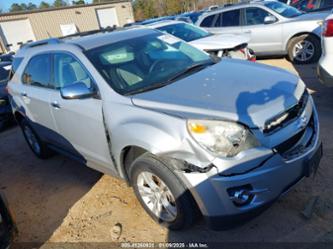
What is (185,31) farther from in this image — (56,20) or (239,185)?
(56,20)

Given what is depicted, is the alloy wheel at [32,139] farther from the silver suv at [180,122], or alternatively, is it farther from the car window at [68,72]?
the car window at [68,72]

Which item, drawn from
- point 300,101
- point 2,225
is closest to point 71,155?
point 2,225

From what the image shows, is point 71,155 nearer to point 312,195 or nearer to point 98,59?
point 98,59

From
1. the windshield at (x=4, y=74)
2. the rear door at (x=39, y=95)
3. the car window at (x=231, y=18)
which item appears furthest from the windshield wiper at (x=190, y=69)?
the car window at (x=231, y=18)

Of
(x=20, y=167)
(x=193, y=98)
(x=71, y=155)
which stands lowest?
(x=20, y=167)

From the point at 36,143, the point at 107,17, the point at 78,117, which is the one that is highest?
the point at 78,117

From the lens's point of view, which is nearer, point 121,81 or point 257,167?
point 257,167

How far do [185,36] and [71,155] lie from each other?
4.41 m

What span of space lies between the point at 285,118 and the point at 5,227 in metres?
2.50

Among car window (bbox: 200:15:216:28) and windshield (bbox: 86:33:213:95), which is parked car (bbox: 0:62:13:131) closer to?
windshield (bbox: 86:33:213:95)

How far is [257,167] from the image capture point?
7.19 feet

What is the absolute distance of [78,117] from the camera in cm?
323

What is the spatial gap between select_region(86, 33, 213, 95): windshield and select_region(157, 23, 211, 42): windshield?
132 inches

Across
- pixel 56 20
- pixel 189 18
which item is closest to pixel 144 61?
pixel 189 18
